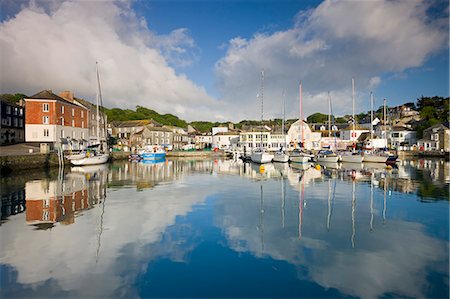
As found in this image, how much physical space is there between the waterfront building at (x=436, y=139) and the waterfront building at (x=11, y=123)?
81.9 meters

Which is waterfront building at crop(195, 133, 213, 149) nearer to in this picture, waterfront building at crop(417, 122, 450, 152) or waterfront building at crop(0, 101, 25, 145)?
waterfront building at crop(0, 101, 25, 145)

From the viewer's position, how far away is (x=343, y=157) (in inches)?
1805

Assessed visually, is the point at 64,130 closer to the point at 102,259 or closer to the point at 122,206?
the point at 122,206

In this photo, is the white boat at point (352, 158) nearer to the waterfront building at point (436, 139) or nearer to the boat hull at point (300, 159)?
the boat hull at point (300, 159)

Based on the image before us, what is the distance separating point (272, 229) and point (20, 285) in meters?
7.46

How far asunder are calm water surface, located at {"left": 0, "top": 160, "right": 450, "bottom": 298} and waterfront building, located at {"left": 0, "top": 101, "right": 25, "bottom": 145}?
40.6 meters

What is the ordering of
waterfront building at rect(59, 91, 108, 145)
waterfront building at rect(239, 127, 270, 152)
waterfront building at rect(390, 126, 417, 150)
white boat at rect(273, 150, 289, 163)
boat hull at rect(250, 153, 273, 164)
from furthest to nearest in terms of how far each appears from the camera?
waterfront building at rect(239, 127, 270, 152), waterfront building at rect(390, 126, 417, 150), waterfront building at rect(59, 91, 108, 145), white boat at rect(273, 150, 289, 163), boat hull at rect(250, 153, 273, 164)

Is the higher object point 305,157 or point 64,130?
point 64,130

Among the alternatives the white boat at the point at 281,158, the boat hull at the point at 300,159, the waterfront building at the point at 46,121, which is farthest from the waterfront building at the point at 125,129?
the boat hull at the point at 300,159

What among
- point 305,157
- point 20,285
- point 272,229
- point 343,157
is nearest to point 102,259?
point 20,285

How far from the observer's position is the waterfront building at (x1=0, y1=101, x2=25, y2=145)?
157 ft

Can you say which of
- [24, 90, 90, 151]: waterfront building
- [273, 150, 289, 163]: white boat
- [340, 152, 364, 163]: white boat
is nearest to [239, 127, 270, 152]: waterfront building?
[273, 150, 289, 163]: white boat

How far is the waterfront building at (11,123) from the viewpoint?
47925 millimetres

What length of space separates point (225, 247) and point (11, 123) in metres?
57.3
